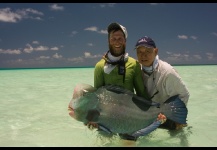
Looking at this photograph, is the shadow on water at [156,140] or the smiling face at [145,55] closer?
the smiling face at [145,55]

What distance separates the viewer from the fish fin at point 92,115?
10.9 ft

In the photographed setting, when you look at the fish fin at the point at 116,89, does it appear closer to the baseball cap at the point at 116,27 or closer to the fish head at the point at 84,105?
the fish head at the point at 84,105

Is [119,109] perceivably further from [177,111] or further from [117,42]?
[117,42]

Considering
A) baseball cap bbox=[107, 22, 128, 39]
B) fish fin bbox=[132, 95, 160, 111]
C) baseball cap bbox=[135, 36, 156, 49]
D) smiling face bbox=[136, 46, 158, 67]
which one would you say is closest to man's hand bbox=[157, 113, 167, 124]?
fish fin bbox=[132, 95, 160, 111]

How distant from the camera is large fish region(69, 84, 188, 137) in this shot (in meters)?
3.33

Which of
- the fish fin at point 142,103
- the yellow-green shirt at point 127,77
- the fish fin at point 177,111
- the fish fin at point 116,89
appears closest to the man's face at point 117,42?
the yellow-green shirt at point 127,77

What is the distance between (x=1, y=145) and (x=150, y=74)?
7.68 feet

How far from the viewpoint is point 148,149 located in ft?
12.7

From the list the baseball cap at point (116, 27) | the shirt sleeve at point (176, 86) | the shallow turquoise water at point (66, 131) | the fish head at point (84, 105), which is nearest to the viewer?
the fish head at point (84, 105)

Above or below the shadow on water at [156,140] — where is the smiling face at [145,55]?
above

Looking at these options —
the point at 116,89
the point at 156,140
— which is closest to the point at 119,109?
the point at 116,89

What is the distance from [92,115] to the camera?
10.9 feet

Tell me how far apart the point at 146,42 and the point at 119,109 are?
35.3 inches

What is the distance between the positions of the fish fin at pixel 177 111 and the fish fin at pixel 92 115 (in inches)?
33.4
